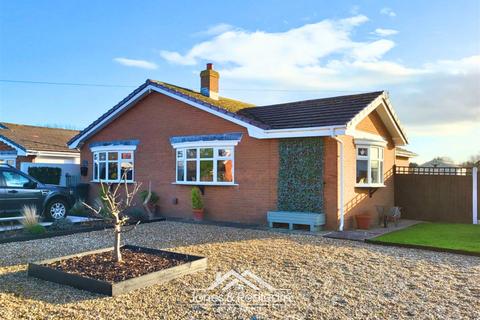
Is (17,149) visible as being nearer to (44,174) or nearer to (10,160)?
(10,160)

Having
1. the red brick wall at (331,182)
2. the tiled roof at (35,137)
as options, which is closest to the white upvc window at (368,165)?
the red brick wall at (331,182)

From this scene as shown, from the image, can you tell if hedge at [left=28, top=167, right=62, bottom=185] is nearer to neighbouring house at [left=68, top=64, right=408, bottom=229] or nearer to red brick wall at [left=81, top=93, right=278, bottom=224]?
red brick wall at [left=81, top=93, right=278, bottom=224]

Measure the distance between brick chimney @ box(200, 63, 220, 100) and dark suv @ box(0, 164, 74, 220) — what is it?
695 centimetres

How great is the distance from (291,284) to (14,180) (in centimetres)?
1031

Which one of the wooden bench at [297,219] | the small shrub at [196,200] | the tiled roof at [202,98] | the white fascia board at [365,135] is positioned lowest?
the wooden bench at [297,219]

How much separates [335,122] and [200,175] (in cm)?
530

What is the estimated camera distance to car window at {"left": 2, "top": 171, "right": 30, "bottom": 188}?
40.6 feet

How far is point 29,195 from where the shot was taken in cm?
1265

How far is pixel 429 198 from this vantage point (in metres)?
14.8

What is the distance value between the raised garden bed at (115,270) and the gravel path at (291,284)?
0.15m

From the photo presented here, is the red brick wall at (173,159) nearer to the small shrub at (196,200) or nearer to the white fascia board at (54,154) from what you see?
the small shrub at (196,200)

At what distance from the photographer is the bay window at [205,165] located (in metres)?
13.6

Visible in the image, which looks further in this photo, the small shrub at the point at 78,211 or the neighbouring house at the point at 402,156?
the neighbouring house at the point at 402,156

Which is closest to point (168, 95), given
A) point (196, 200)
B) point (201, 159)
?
point (201, 159)
